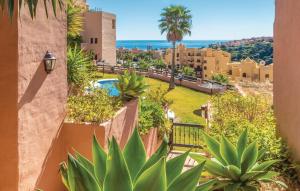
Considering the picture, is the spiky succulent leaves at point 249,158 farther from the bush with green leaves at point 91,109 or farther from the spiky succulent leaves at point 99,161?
the bush with green leaves at point 91,109

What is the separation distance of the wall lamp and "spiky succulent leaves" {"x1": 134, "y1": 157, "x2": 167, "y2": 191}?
3.84m

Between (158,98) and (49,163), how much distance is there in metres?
5.25

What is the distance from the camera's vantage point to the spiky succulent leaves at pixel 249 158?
3457 mm

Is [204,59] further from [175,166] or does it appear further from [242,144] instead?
[175,166]

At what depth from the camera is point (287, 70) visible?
17.7 feet

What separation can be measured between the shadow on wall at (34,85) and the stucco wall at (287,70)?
3.97 metres

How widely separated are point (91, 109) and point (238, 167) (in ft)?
10.6

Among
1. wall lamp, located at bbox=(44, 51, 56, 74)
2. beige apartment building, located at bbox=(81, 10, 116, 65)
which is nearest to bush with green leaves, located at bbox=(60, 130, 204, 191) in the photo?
wall lamp, located at bbox=(44, 51, 56, 74)

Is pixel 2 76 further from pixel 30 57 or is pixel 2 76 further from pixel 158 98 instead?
pixel 158 98

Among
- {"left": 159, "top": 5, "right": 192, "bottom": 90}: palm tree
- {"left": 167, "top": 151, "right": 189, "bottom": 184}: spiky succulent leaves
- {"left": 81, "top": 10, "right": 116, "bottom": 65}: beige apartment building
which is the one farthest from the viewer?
{"left": 159, "top": 5, "right": 192, "bottom": 90}: palm tree

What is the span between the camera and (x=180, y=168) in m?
2.06

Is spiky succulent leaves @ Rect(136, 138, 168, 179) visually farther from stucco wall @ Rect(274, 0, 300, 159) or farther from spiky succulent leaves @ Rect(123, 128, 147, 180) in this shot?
stucco wall @ Rect(274, 0, 300, 159)


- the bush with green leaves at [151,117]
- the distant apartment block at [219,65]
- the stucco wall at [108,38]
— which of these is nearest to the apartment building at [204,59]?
the distant apartment block at [219,65]

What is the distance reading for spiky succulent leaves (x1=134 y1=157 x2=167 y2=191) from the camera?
1630 millimetres
